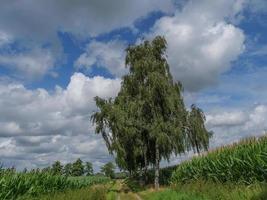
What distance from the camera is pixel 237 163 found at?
21156 millimetres

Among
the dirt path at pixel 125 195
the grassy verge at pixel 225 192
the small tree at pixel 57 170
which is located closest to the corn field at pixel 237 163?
the grassy verge at pixel 225 192

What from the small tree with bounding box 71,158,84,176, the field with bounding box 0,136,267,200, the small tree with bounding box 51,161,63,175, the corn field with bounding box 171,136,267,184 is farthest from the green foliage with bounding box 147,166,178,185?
the small tree with bounding box 71,158,84,176

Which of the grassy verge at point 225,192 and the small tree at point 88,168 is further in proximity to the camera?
the small tree at point 88,168

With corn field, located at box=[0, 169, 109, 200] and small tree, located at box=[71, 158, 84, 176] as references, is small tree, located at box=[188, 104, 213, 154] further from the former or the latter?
small tree, located at box=[71, 158, 84, 176]

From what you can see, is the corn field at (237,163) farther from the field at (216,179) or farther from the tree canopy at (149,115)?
the tree canopy at (149,115)

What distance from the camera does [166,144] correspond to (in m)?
41.5

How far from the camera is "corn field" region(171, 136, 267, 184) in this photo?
18969 mm

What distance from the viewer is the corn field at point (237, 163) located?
62.2 ft

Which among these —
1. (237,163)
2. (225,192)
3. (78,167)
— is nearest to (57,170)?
(237,163)

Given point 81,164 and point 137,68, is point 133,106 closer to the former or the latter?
point 137,68

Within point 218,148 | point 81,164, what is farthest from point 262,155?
point 81,164

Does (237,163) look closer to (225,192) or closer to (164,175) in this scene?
(225,192)

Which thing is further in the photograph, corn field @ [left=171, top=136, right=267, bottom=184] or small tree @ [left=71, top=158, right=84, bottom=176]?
small tree @ [left=71, top=158, right=84, bottom=176]

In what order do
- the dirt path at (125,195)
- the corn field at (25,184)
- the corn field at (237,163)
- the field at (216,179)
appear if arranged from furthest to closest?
the dirt path at (125,195) < the corn field at (25,184) < the corn field at (237,163) < the field at (216,179)
